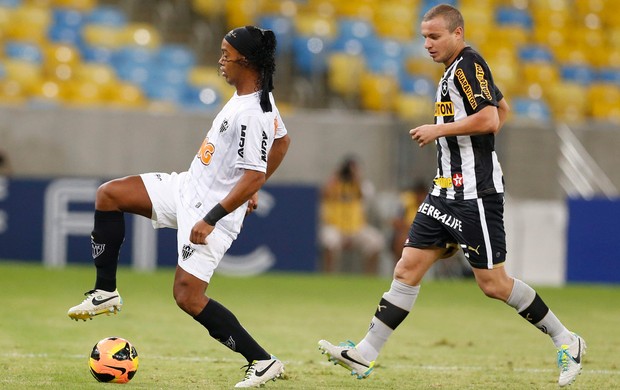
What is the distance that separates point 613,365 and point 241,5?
12.7 meters

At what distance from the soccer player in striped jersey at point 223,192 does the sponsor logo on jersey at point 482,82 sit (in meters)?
1.26

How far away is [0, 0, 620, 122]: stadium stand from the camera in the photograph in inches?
724

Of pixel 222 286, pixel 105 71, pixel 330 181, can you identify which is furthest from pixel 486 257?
pixel 105 71

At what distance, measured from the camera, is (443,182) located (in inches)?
278

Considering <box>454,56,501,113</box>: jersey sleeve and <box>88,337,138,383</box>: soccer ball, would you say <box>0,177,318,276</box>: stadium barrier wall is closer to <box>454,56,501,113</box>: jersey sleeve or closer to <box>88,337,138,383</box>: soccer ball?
<box>88,337,138,383</box>: soccer ball

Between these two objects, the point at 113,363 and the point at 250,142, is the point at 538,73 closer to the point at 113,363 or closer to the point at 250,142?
the point at 250,142

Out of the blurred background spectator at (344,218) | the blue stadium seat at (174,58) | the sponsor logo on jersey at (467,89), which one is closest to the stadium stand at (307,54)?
the blue stadium seat at (174,58)

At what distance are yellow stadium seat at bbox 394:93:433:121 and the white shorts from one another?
11.7 meters

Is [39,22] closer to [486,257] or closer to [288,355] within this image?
[288,355]

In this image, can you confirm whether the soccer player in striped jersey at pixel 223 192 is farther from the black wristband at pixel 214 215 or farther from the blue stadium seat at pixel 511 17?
the blue stadium seat at pixel 511 17


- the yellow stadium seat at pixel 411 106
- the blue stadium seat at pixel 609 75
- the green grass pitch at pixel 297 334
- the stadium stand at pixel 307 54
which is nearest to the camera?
the green grass pitch at pixel 297 334

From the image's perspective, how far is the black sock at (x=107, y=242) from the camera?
7.01 meters

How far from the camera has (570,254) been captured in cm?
1727

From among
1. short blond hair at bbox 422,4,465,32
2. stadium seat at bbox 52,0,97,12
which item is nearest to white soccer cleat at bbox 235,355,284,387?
short blond hair at bbox 422,4,465,32
